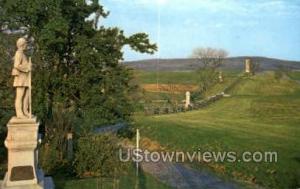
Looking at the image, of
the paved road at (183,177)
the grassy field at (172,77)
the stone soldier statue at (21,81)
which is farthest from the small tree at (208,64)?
the stone soldier statue at (21,81)

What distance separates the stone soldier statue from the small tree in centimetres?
5780

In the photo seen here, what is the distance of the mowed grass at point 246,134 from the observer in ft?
79.1

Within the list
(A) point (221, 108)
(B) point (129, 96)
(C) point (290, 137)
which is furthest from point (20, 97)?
(A) point (221, 108)

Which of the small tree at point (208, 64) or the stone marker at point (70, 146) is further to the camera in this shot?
the small tree at point (208, 64)

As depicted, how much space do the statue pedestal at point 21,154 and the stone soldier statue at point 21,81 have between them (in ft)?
1.31

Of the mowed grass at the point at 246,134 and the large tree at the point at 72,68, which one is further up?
the large tree at the point at 72,68

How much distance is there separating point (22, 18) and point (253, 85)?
51887mm

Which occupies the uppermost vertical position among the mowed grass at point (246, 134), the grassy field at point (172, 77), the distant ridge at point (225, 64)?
the distant ridge at point (225, 64)

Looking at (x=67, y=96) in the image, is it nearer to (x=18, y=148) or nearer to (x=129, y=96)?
(x=129, y=96)

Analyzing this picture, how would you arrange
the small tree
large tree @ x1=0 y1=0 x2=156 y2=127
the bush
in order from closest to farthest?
the bush < large tree @ x1=0 y1=0 x2=156 y2=127 < the small tree

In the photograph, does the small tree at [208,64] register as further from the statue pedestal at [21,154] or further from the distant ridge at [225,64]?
the statue pedestal at [21,154]

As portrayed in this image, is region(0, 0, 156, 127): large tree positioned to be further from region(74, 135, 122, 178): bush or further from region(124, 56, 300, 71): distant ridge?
region(124, 56, 300, 71): distant ridge

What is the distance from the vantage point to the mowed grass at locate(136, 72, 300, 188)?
949 inches

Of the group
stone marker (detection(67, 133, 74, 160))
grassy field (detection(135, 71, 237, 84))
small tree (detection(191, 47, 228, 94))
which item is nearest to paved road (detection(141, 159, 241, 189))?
stone marker (detection(67, 133, 74, 160))
